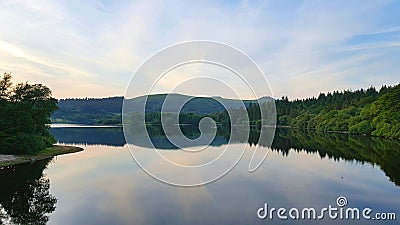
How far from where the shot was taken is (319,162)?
34.6 m

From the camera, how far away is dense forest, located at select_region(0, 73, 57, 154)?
34406 millimetres

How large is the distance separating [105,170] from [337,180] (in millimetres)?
19631

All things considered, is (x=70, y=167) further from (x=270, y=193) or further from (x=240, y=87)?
(x=240, y=87)

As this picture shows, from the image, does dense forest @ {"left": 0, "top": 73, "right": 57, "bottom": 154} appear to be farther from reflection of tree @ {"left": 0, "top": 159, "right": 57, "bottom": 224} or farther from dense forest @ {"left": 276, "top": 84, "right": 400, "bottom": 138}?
dense forest @ {"left": 276, "top": 84, "right": 400, "bottom": 138}

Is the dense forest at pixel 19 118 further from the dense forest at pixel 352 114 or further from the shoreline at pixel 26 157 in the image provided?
the dense forest at pixel 352 114

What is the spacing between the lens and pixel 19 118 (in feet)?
114
